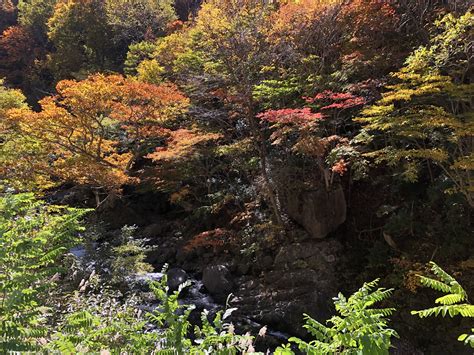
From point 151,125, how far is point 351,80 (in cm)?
741

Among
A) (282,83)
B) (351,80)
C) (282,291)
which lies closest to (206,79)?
(282,83)

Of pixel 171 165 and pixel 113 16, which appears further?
pixel 113 16

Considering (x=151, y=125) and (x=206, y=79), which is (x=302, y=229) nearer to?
(x=206, y=79)

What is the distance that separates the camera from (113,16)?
26.5 metres

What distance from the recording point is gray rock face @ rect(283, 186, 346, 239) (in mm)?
10445

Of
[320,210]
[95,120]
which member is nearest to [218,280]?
[320,210]

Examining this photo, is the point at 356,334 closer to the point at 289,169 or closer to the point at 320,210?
the point at 320,210

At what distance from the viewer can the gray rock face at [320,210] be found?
10445 millimetres

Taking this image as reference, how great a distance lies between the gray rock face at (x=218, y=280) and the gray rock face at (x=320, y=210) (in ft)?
8.85

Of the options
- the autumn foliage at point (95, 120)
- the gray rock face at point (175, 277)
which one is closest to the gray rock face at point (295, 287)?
the gray rock face at point (175, 277)

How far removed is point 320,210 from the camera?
10477 mm

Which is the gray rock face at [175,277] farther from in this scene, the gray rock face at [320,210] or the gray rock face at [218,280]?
the gray rock face at [320,210]

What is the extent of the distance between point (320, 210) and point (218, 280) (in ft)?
11.7

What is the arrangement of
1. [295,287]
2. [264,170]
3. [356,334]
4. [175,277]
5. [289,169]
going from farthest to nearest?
1. [175,277]
2. [289,169]
3. [264,170]
4. [295,287]
5. [356,334]
